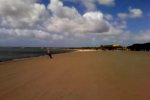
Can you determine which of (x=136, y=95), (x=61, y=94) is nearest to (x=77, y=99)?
(x=61, y=94)

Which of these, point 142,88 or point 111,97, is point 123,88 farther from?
point 111,97

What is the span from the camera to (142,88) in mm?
11852

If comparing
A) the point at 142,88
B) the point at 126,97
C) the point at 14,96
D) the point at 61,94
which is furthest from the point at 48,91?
the point at 142,88

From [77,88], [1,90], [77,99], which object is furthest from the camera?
[77,88]

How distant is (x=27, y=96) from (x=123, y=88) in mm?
4541

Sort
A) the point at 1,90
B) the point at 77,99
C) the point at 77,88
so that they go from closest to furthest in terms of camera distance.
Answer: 1. the point at 77,99
2. the point at 1,90
3. the point at 77,88

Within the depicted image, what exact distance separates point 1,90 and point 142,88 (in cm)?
634

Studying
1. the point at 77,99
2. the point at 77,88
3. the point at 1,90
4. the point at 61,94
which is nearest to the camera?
the point at 77,99

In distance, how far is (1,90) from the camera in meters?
10.8

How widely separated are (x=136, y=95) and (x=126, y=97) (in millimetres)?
583

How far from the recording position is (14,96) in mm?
9703

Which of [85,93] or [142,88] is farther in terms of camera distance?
[142,88]

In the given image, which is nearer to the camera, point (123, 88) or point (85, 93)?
point (85, 93)

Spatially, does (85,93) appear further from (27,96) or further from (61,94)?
(27,96)
